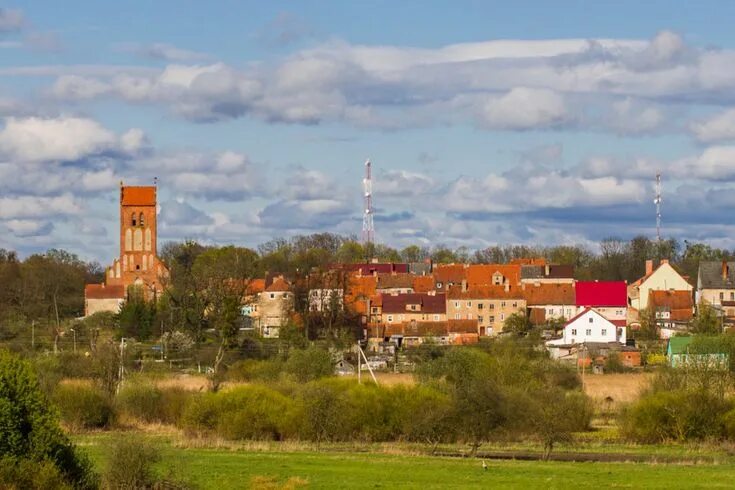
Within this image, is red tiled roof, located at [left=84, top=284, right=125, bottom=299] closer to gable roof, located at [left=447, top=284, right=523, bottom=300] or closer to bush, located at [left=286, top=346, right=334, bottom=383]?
gable roof, located at [left=447, top=284, right=523, bottom=300]

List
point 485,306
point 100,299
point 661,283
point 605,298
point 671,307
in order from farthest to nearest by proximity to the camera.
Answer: point 100,299 < point 661,283 < point 485,306 < point 605,298 < point 671,307

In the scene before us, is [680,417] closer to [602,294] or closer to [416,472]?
[416,472]

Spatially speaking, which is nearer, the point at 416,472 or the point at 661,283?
the point at 416,472

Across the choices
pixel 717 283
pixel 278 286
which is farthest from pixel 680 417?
pixel 278 286

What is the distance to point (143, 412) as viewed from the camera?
172 ft

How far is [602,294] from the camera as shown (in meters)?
110

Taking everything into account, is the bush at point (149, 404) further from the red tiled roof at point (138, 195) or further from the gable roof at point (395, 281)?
the red tiled roof at point (138, 195)

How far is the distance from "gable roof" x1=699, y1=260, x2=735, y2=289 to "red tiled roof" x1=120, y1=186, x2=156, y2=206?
2010 inches

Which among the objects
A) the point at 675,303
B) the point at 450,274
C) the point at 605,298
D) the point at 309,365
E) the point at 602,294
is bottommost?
the point at 309,365

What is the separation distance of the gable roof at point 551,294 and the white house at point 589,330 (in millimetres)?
13814

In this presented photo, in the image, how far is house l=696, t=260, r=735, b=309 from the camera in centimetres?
11525

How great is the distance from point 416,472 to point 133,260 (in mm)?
89788

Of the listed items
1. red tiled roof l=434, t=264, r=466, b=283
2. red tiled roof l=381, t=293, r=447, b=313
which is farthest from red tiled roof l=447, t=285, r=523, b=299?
red tiled roof l=434, t=264, r=466, b=283

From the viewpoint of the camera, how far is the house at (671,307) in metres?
105
